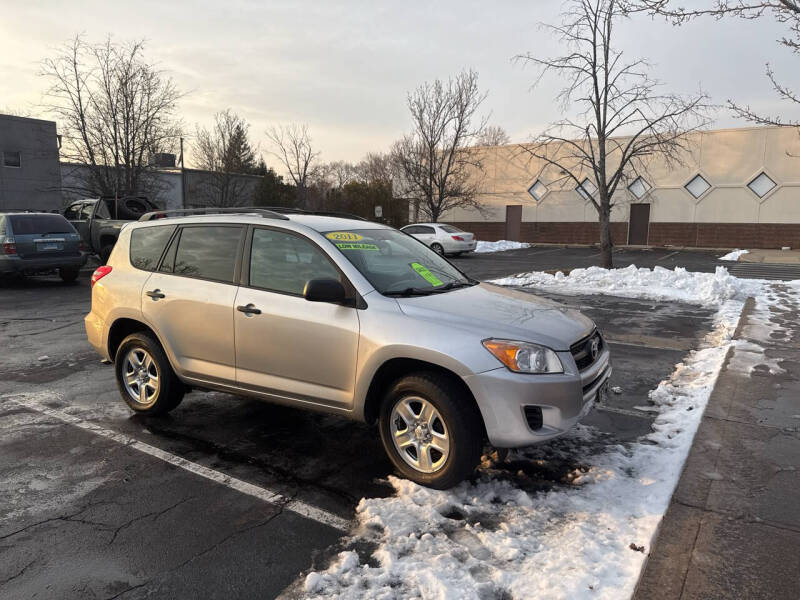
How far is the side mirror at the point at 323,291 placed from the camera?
3.66 metres

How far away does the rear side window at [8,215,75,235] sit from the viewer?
1280cm

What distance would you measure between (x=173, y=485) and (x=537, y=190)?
33.1 m

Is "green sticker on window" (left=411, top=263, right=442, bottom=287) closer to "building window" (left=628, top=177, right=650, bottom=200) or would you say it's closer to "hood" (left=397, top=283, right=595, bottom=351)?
"hood" (left=397, top=283, right=595, bottom=351)

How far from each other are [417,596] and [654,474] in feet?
6.56

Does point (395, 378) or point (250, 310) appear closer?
point (395, 378)

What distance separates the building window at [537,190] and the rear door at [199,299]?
1240 inches

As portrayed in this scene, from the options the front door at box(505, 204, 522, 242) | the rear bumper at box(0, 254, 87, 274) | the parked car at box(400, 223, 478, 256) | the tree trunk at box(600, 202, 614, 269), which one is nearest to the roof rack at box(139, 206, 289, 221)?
the rear bumper at box(0, 254, 87, 274)

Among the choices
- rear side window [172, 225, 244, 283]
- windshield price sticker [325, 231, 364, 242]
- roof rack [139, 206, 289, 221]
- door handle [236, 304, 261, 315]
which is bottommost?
door handle [236, 304, 261, 315]

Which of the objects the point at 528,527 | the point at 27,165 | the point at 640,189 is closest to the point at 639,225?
the point at 640,189

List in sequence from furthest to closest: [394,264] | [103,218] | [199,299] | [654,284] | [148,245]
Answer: [103,218] < [654,284] < [148,245] < [199,299] < [394,264]

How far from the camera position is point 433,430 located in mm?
3520

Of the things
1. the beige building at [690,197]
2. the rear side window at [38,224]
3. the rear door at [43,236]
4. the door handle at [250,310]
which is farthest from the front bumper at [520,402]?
the beige building at [690,197]

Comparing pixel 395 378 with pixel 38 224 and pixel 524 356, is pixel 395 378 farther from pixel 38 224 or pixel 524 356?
pixel 38 224

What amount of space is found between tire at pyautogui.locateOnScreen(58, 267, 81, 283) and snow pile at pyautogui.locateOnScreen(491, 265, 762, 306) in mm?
10843
